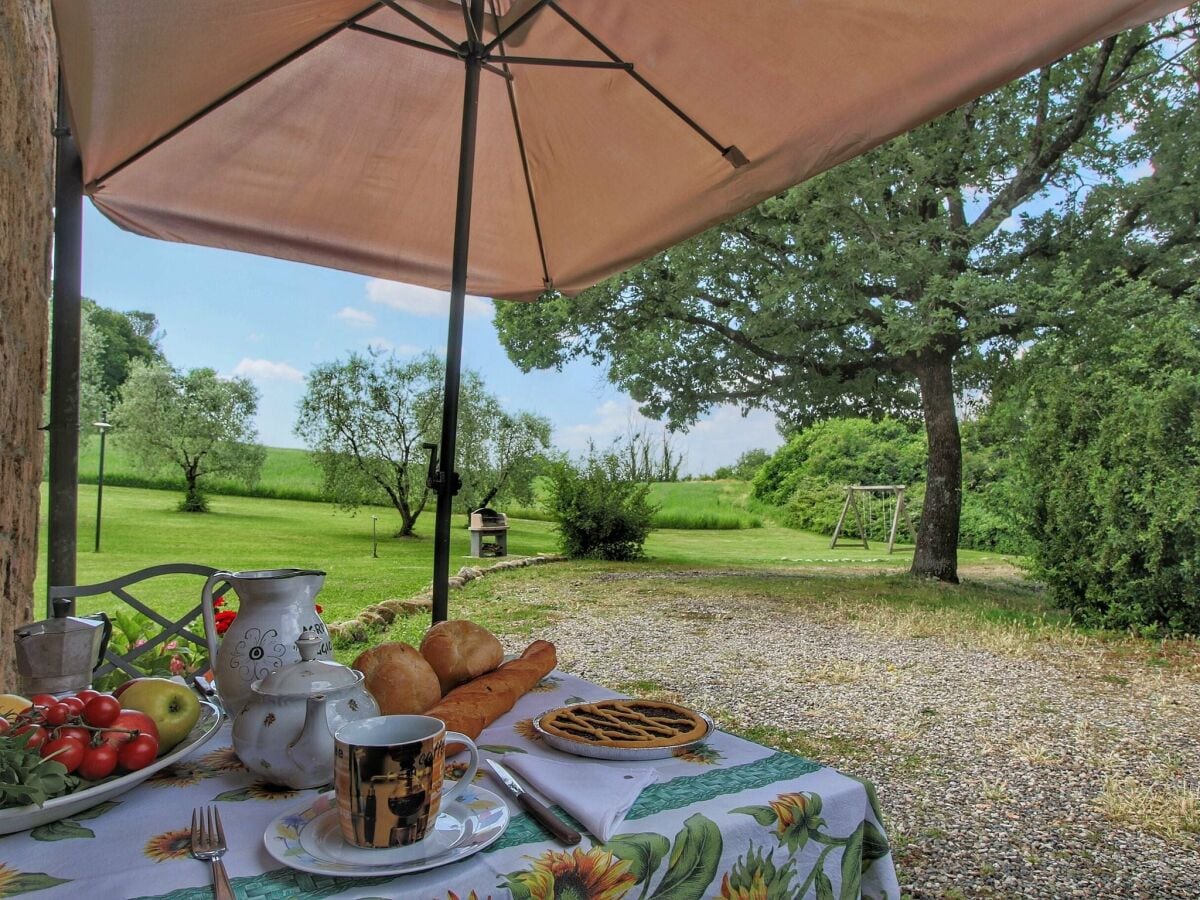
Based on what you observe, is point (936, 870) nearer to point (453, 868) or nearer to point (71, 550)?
point (453, 868)

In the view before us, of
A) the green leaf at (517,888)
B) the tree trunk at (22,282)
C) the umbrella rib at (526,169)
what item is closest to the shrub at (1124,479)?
the umbrella rib at (526,169)

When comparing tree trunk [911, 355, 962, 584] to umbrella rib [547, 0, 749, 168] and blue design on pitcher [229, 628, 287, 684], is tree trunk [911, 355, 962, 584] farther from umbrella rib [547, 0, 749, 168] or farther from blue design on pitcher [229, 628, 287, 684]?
blue design on pitcher [229, 628, 287, 684]

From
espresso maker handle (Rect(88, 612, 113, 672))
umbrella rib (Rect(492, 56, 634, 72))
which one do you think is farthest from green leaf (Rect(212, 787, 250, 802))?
umbrella rib (Rect(492, 56, 634, 72))

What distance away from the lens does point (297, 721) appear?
614 mm

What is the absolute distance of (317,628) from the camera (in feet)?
2.42

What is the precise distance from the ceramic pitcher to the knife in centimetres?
21

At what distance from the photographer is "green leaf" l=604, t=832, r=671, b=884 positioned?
54cm

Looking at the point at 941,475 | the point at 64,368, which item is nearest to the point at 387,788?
the point at 64,368

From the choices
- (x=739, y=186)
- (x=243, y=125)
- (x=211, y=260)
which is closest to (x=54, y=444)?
(x=243, y=125)

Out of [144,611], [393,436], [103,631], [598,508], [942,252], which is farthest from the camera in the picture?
[393,436]

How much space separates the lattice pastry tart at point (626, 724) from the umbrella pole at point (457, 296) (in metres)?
0.52

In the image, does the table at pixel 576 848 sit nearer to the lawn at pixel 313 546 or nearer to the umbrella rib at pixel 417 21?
the umbrella rib at pixel 417 21

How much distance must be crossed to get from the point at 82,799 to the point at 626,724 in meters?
0.45

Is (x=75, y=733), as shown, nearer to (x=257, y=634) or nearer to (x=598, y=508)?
(x=257, y=634)
